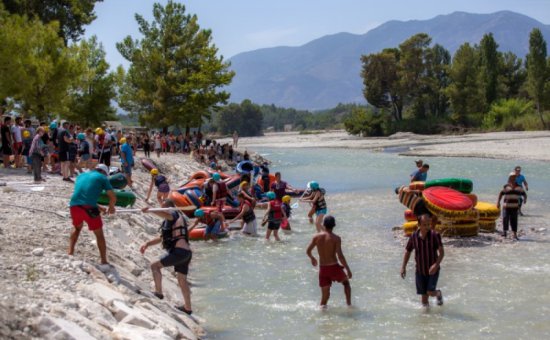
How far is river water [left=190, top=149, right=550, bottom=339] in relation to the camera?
9773 mm

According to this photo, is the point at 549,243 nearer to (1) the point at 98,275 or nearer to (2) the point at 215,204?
(2) the point at 215,204

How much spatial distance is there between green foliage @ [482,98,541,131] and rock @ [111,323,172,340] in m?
68.7

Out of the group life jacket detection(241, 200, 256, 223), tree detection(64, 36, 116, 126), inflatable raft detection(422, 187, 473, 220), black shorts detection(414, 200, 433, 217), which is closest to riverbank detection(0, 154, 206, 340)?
life jacket detection(241, 200, 256, 223)

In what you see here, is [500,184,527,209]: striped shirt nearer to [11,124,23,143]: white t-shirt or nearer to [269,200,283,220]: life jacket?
[269,200,283,220]: life jacket

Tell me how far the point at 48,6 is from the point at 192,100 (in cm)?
1071

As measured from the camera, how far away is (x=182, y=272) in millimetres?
9570

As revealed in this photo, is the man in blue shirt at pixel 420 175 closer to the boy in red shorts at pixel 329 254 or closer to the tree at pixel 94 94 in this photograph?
the boy in red shorts at pixel 329 254

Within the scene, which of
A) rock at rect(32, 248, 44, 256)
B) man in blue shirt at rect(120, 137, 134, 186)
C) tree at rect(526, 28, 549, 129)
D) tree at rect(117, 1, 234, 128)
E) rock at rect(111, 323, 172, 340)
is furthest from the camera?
tree at rect(526, 28, 549, 129)

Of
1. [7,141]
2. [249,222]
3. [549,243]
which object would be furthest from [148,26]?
[549,243]

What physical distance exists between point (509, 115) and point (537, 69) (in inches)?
296

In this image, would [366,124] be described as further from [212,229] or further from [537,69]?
[212,229]

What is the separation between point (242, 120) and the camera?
15975 cm

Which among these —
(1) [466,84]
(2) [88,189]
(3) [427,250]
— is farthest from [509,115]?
(2) [88,189]

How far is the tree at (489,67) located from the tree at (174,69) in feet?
143
